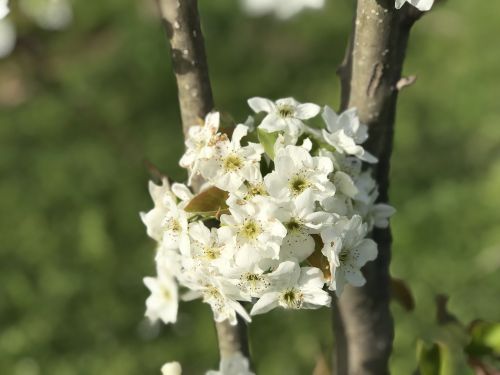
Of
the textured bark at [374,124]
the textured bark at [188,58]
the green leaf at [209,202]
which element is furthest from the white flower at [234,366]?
the green leaf at [209,202]

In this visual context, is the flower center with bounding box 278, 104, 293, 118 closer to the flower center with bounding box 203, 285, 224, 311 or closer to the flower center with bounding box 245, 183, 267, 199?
the flower center with bounding box 245, 183, 267, 199

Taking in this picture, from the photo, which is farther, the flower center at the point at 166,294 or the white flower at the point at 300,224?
the flower center at the point at 166,294

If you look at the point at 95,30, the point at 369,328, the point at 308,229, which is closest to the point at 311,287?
the point at 308,229

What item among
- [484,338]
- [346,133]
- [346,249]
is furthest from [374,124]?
[484,338]

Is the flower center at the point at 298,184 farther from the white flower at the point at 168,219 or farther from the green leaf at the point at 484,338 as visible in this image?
the green leaf at the point at 484,338

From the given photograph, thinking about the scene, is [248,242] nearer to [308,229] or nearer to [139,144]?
[308,229]
